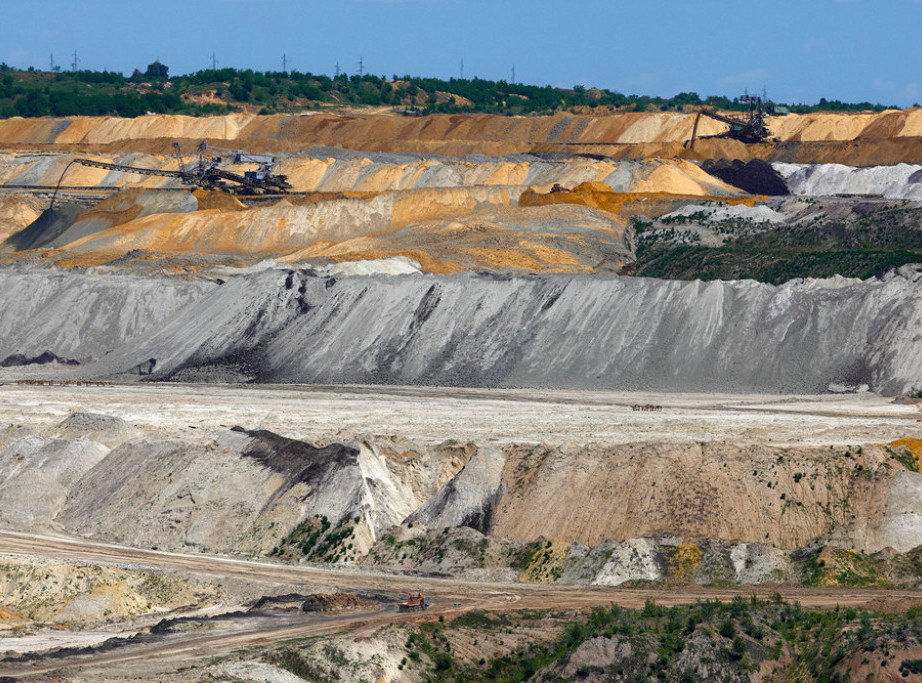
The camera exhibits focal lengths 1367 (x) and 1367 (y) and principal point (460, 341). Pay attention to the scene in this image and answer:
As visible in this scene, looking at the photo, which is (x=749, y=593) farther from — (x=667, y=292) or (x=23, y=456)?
(x=667, y=292)

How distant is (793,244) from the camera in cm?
6569

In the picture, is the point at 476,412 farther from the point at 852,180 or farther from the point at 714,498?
the point at 852,180

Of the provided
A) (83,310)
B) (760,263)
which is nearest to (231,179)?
(83,310)

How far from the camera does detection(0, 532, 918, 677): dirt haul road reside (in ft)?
82.6

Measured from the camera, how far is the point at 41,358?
5991cm

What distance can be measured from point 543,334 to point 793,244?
58.7 ft

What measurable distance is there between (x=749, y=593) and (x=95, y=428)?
22.7 m

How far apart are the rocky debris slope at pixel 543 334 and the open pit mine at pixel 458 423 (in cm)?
→ 15

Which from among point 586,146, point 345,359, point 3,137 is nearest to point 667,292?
point 345,359

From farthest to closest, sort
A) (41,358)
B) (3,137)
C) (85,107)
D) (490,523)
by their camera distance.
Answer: (85,107) < (3,137) < (41,358) < (490,523)

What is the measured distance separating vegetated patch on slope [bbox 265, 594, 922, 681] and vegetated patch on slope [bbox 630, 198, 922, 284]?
35.0 metres

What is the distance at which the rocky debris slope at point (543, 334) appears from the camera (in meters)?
49.5

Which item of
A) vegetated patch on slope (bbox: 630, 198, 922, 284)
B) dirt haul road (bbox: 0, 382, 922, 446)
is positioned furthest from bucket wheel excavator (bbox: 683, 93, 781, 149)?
dirt haul road (bbox: 0, 382, 922, 446)

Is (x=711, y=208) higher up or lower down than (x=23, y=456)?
higher up
